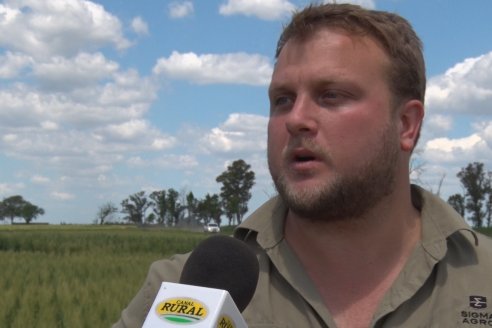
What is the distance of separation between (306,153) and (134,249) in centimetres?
2121

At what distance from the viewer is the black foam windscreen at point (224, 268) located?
162 cm

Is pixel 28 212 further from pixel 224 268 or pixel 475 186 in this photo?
pixel 224 268

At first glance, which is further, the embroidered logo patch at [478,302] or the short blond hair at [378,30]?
the short blond hair at [378,30]

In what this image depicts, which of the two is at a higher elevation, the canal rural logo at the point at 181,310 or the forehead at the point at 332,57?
the forehead at the point at 332,57

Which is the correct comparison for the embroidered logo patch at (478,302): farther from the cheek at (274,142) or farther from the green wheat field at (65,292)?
the green wheat field at (65,292)

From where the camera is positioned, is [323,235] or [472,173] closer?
[323,235]

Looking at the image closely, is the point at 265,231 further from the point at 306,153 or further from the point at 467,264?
the point at 467,264

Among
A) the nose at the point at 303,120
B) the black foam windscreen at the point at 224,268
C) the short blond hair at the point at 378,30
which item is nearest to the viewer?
the black foam windscreen at the point at 224,268

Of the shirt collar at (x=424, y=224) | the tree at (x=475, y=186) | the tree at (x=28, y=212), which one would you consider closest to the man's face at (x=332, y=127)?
the shirt collar at (x=424, y=224)

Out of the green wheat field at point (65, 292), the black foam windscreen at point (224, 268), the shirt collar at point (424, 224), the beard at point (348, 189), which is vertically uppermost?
the beard at point (348, 189)

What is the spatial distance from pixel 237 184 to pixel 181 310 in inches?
2857

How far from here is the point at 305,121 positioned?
2.40 m

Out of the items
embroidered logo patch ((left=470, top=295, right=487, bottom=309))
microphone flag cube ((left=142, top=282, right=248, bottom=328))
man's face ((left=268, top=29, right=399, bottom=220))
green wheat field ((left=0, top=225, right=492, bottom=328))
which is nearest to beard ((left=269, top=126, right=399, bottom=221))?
man's face ((left=268, top=29, right=399, bottom=220))

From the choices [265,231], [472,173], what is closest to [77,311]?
[265,231]
